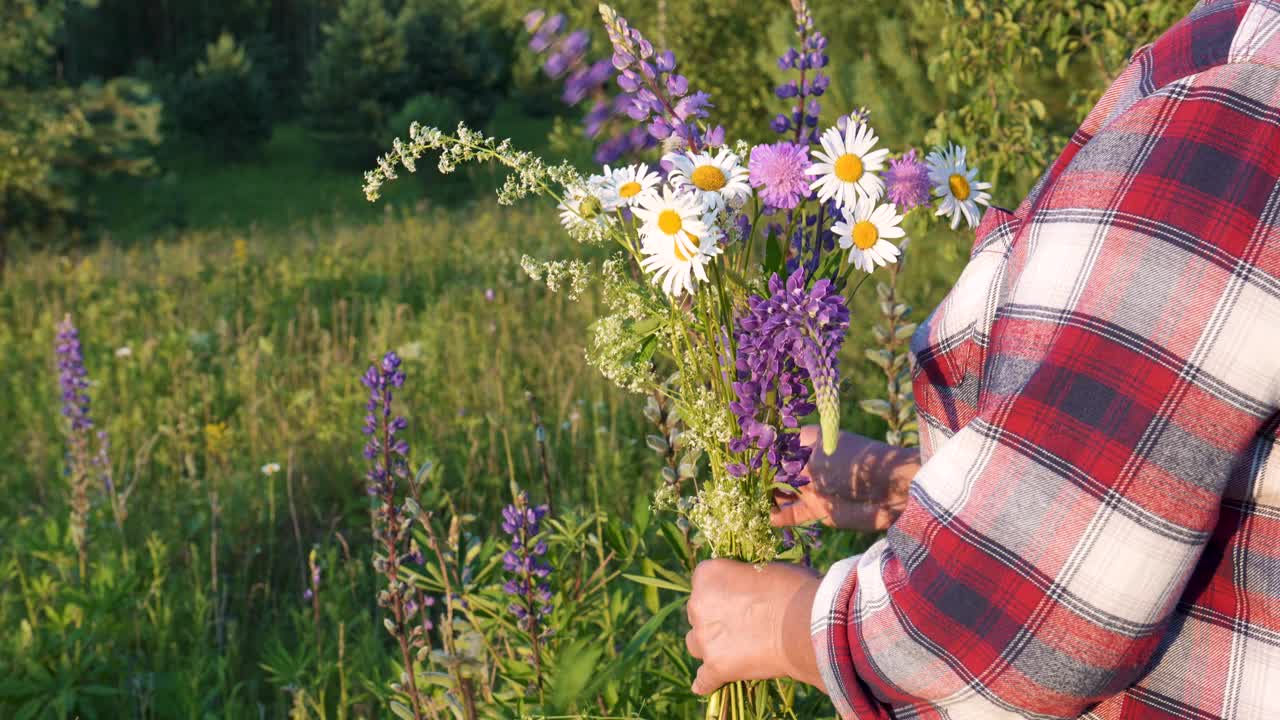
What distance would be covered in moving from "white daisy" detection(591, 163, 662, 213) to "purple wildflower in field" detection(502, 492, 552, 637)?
65 centimetres

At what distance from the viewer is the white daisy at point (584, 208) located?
3.64ft

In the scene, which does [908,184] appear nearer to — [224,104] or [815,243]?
[815,243]

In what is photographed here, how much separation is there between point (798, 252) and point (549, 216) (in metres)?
8.74

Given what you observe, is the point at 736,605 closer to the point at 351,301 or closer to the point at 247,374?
the point at 247,374

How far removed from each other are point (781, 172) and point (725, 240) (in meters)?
0.10

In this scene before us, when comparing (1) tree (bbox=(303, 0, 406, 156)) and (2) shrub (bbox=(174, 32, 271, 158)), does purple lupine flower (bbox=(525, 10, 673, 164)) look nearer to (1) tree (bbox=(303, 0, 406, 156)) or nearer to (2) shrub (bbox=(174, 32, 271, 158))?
(1) tree (bbox=(303, 0, 406, 156))

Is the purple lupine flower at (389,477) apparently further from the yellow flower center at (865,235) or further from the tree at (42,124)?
the tree at (42,124)

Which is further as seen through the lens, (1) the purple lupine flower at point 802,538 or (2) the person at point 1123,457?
(1) the purple lupine flower at point 802,538

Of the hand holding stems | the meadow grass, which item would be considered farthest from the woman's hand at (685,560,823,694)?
the meadow grass

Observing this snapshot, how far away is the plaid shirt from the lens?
841 millimetres

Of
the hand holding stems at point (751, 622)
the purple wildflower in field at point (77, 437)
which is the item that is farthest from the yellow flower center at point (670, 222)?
the purple wildflower in field at point (77, 437)

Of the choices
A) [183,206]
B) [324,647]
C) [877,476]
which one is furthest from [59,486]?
[183,206]

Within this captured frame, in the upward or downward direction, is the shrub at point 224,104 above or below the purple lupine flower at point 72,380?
below

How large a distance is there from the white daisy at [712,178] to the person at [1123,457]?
0.29 meters
